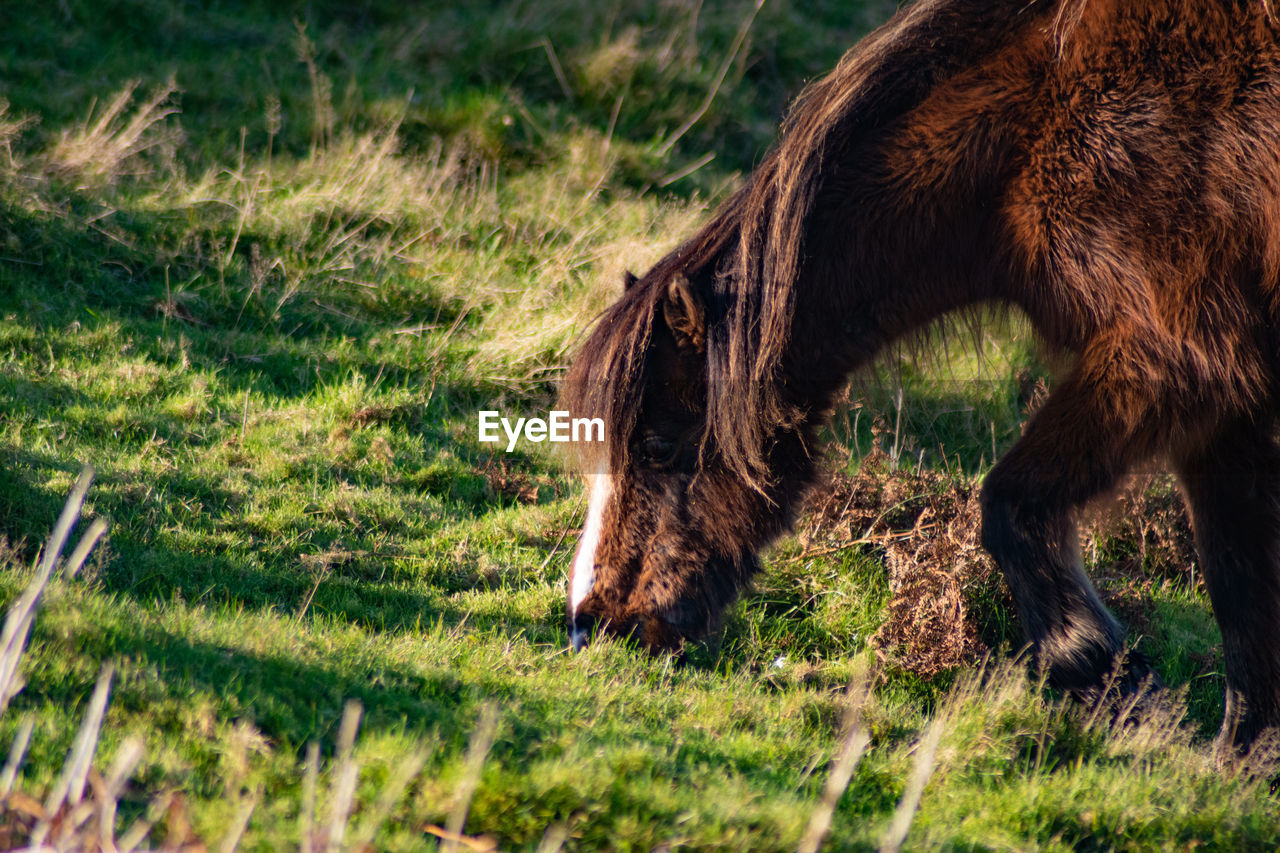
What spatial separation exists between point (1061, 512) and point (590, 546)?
176cm

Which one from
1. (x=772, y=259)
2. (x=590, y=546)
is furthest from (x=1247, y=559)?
(x=590, y=546)

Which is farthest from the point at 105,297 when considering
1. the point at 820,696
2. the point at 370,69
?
the point at 820,696

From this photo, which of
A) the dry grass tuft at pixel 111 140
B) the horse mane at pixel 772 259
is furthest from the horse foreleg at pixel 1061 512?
the dry grass tuft at pixel 111 140

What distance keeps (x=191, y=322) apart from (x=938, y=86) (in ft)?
16.2

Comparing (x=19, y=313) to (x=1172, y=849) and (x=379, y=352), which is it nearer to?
(x=379, y=352)

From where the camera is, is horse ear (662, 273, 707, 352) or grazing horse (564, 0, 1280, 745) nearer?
grazing horse (564, 0, 1280, 745)

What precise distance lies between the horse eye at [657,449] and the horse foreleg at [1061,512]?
1179mm

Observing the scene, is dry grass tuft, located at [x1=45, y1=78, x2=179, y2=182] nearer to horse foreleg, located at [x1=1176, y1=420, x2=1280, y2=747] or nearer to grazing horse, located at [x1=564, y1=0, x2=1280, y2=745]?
grazing horse, located at [x1=564, y1=0, x2=1280, y2=745]

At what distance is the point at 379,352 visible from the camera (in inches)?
265

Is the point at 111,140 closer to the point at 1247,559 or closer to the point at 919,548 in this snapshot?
the point at 919,548

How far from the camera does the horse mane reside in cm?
382

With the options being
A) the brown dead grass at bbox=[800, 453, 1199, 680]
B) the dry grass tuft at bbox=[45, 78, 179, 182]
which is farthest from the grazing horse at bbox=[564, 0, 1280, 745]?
the dry grass tuft at bbox=[45, 78, 179, 182]

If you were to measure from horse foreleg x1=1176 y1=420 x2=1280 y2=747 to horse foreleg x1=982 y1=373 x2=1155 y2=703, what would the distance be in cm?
57

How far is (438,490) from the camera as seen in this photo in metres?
5.70
